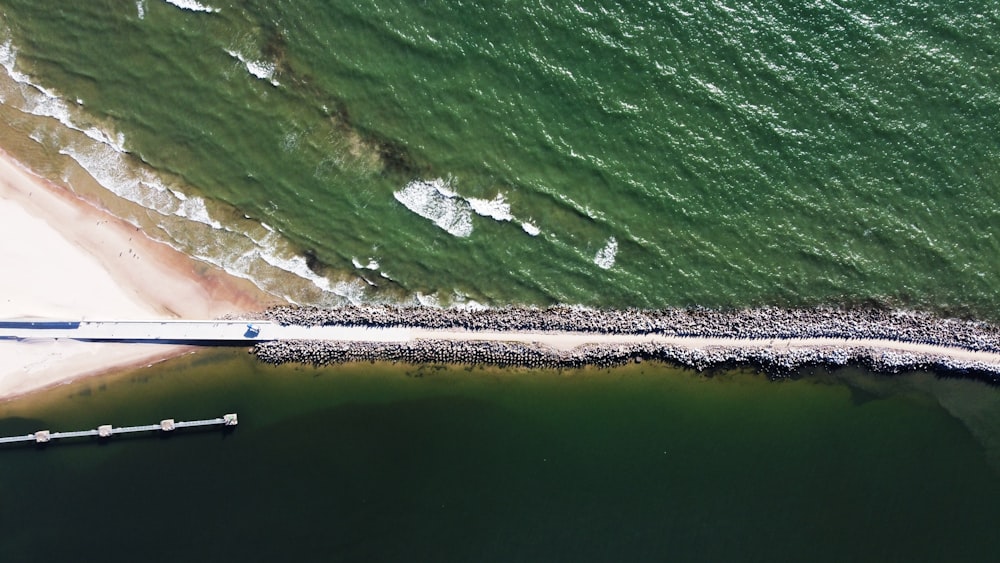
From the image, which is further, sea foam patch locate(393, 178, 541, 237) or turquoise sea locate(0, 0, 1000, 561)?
sea foam patch locate(393, 178, 541, 237)

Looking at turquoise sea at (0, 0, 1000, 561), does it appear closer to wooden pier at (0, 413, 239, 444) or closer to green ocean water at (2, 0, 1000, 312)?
green ocean water at (2, 0, 1000, 312)

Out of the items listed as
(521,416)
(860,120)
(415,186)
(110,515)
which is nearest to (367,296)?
(415,186)

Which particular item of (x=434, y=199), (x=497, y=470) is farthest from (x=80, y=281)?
(x=497, y=470)

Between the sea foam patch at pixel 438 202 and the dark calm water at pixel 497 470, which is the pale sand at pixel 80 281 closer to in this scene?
the dark calm water at pixel 497 470

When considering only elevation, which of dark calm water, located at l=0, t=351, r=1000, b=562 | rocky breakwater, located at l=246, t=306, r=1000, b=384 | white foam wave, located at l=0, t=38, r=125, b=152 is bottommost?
dark calm water, located at l=0, t=351, r=1000, b=562

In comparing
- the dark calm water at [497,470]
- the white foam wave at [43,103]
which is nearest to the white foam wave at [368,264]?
the dark calm water at [497,470]

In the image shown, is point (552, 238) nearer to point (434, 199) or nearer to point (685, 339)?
point (434, 199)

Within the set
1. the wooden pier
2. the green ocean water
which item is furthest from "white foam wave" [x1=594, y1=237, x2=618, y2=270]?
the wooden pier
